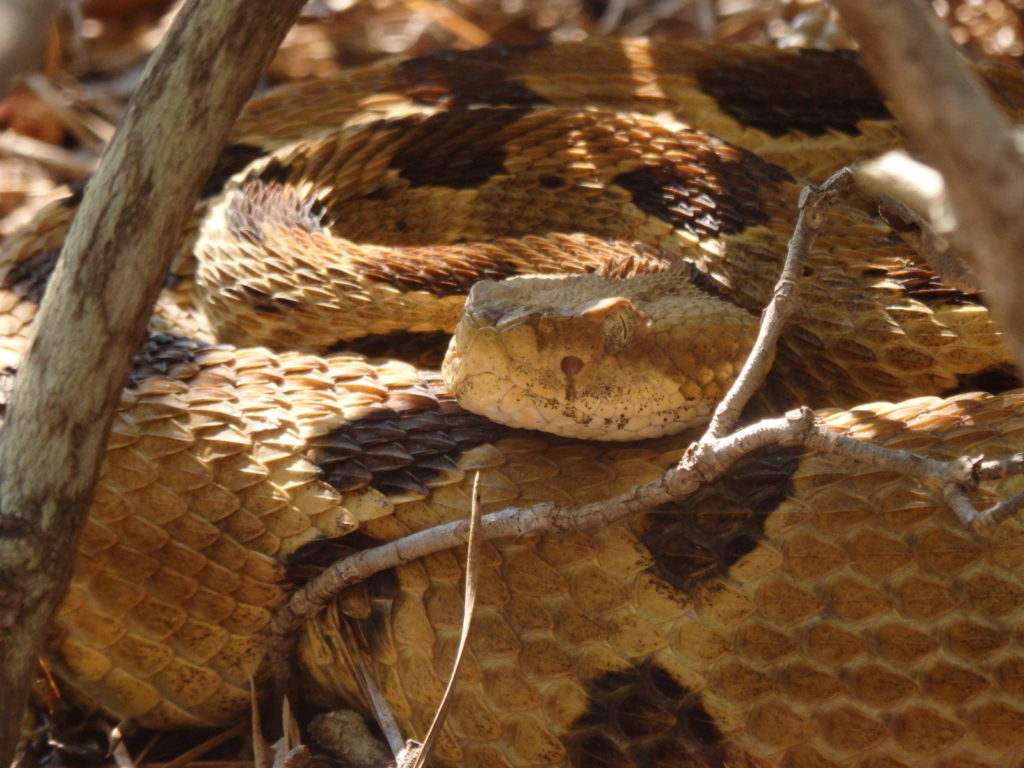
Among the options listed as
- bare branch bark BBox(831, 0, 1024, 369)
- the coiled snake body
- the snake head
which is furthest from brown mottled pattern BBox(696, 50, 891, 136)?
bare branch bark BBox(831, 0, 1024, 369)

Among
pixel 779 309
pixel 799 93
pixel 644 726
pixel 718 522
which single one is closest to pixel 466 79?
pixel 799 93

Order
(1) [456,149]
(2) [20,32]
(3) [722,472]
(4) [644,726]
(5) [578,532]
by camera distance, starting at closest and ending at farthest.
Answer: (2) [20,32] → (3) [722,472] → (4) [644,726] → (5) [578,532] → (1) [456,149]

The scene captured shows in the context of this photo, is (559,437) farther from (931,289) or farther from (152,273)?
(931,289)

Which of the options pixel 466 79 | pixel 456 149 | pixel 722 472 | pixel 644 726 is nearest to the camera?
pixel 722 472

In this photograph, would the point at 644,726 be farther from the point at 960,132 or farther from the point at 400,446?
the point at 960,132

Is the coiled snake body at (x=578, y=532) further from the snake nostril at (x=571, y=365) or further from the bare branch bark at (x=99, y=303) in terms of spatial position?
the bare branch bark at (x=99, y=303)

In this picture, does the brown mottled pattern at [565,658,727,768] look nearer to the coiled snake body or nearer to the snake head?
the coiled snake body

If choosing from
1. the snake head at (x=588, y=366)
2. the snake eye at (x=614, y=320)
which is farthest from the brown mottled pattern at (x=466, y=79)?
the snake eye at (x=614, y=320)
